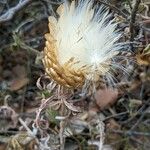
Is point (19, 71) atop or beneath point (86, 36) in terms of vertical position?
beneath

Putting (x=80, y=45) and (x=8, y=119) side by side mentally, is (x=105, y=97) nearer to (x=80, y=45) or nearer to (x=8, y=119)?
(x=8, y=119)

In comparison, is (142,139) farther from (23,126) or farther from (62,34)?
(62,34)

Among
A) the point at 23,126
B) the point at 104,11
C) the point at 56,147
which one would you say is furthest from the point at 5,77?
the point at 104,11

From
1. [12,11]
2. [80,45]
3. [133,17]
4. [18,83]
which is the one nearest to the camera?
[80,45]

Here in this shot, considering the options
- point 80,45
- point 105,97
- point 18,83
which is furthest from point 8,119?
point 80,45

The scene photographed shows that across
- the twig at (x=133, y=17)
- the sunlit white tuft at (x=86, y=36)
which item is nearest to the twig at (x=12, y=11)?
the sunlit white tuft at (x=86, y=36)

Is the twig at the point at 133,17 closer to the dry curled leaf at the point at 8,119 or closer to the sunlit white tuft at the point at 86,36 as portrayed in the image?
the sunlit white tuft at the point at 86,36
